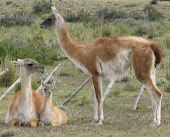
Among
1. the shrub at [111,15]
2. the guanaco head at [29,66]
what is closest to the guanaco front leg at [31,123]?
the guanaco head at [29,66]

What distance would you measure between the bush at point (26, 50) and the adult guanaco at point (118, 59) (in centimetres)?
716

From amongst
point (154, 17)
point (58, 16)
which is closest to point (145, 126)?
point (58, 16)

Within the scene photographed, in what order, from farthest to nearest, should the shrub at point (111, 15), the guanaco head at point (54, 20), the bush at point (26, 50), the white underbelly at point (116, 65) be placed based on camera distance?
the shrub at point (111, 15) → the bush at point (26, 50) → the guanaco head at point (54, 20) → the white underbelly at point (116, 65)

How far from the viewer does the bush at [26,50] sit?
49.6 feet

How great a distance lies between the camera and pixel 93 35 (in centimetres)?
2059

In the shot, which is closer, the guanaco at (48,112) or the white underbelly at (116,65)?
the guanaco at (48,112)

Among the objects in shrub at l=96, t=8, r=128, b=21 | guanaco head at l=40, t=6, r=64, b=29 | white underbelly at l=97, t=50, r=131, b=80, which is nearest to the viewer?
white underbelly at l=97, t=50, r=131, b=80

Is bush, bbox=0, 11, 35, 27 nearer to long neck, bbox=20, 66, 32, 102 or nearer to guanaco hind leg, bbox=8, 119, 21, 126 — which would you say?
long neck, bbox=20, 66, 32, 102

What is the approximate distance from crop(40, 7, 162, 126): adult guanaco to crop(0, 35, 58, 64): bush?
282 inches

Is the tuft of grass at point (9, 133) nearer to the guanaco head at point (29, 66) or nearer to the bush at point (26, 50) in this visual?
the guanaco head at point (29, 66)

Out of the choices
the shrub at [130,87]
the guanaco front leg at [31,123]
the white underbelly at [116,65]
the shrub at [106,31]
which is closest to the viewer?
the guanaco front leg at [31,123]

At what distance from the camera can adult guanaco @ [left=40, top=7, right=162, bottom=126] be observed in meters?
7.38

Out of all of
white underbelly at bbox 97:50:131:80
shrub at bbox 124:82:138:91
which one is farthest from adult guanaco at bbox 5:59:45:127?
shrub at bbox 124:82:138:91

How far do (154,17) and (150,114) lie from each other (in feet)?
65.9
